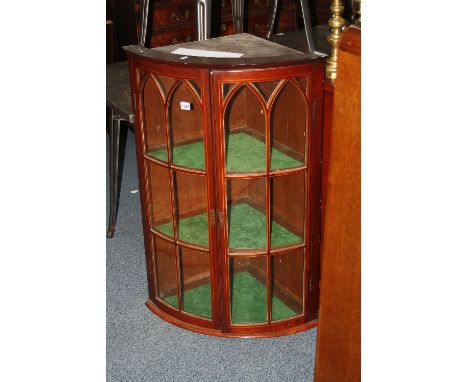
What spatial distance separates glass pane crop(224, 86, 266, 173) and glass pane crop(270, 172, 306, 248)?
6.5 inches

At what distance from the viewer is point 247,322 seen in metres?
2.92

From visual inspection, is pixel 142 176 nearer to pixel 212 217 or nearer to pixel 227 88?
pixel 212 217

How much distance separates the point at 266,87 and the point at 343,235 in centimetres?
99

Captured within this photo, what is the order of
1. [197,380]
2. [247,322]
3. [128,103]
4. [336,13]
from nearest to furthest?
[336,13], [197,380], [247,322], [128,103]

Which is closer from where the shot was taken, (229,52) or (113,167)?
(229,52)

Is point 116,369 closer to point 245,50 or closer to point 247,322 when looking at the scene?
point 247,322

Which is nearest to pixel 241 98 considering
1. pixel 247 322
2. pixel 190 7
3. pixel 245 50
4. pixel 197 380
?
pixel 245 50

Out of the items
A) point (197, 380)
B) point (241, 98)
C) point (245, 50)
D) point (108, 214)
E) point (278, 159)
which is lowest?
point (197, 380)

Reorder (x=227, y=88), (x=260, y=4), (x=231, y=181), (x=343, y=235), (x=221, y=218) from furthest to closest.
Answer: (x=260, y=4), (x=231, y=181), (x=221, y=218), (x=227, y=88), (x=343, y=235)

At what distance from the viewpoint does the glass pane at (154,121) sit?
2695 mm

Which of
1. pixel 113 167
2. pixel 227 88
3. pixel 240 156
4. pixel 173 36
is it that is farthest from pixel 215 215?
pixel 173 36

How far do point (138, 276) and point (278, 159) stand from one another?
3.62ft

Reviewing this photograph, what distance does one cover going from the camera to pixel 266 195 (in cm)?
267

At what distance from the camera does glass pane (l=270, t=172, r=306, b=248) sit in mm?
2783
